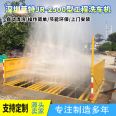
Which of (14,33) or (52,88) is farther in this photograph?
(14,33)

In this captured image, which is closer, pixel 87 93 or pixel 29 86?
pixel 87 93

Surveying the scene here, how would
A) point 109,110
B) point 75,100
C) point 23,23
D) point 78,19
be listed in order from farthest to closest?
1. point 23,23
2. point 78,19
3. point 75,100
4. point 109,110

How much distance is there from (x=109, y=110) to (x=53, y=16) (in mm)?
16021

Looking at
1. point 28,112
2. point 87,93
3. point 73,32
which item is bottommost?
point 87,93

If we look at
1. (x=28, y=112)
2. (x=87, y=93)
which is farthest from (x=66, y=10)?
(x=28, y=112)

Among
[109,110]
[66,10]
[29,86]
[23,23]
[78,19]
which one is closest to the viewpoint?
[109,110]

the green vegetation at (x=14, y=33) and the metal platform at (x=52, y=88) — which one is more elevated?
the green vegetation at (x=14, y=33)

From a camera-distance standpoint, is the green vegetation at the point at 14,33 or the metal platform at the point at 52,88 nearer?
the metal platform at the point at 52,88

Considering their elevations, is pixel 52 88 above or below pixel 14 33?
below

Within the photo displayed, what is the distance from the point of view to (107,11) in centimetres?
1698

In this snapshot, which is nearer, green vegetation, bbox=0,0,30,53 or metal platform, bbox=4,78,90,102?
metal platform, bbox=4,78,90,102

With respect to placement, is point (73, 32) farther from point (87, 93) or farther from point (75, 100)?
point (75, 100)

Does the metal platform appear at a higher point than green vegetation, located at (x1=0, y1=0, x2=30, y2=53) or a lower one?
lower

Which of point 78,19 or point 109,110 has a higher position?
point 78,19
